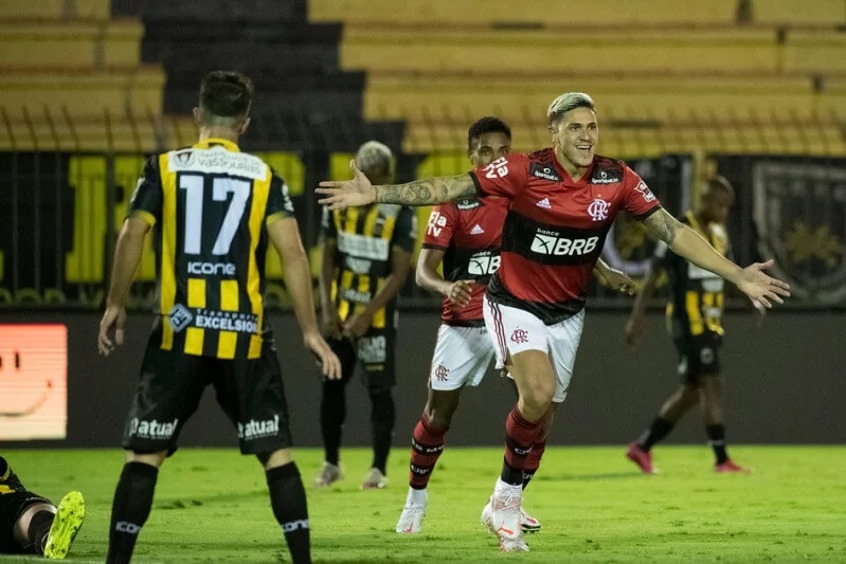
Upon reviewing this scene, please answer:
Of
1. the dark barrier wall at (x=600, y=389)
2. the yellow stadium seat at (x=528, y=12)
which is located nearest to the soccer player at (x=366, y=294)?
the dark barrier wall at (x=600, y=389)

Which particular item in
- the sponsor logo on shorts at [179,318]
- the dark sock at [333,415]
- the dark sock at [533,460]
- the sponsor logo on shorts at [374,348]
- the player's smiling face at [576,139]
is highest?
the player's smiling face at [576,139]

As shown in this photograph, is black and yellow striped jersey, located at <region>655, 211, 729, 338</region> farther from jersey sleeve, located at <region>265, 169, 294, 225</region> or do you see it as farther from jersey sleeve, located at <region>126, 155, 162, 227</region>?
jersey sleeve, located at <region>126, 155, 162, 227</region>

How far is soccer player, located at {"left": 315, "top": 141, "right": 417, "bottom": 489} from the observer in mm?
9984

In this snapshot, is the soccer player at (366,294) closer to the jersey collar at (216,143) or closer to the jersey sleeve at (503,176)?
the jersey sleeve at (503,176)

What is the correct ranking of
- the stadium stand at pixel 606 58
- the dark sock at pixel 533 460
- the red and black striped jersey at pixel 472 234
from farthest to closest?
the stadium stand at pixel 606 58, the red and black striped jersey at pixel 472 234, the dark sock at pixel 533 460

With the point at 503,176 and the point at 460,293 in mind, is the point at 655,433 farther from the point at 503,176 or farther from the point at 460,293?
the point at 503,176

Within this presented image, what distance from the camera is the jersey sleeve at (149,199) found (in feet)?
18.4

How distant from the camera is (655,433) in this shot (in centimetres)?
1112

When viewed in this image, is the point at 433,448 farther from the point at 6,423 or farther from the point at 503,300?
Answer: the point at 6,423

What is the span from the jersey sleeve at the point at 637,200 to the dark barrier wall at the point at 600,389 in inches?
236

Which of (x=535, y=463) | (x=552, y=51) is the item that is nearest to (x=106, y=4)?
(x=552, y=51)

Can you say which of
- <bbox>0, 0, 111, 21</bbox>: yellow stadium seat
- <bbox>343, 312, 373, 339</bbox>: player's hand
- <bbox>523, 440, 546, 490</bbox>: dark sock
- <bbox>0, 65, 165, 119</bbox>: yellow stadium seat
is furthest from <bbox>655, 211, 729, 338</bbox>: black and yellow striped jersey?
<bbox>0, 0, 111, 21</bbox>: yellow stadium seat

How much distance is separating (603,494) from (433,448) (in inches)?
86.9

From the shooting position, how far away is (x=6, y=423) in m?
12.6
